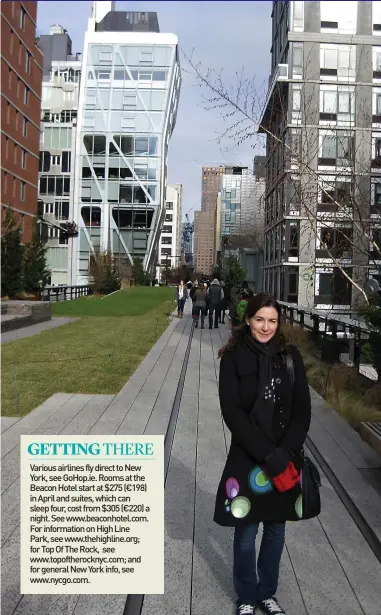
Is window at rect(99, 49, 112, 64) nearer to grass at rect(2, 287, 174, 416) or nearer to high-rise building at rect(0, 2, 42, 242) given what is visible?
high-rise building at rect(0, 2, 42, 242)

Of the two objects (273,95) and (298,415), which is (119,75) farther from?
(298,415)

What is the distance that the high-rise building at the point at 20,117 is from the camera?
115 feet

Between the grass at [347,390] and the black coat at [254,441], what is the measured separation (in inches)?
168

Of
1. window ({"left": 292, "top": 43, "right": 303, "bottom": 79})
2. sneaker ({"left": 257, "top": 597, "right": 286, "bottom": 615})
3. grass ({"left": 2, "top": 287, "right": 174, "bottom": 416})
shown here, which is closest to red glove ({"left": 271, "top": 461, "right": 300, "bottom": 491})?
sneaker ({"left": 257, "top": 597, "right": 286, "bottom": 615})

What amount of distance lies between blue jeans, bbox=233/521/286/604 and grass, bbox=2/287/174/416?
5077mm

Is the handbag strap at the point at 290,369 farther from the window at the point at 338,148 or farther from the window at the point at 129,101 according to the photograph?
the window at the point at 129,101

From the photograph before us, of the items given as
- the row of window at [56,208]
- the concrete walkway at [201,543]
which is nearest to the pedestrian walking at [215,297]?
the concrete walkway at [201,543]

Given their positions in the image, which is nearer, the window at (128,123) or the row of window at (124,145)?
the row of window at (124,145)

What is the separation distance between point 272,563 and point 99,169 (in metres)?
75.2

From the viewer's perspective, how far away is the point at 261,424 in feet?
9.53

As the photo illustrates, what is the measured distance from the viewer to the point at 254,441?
9.32ft

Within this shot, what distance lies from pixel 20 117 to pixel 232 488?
40.2 m

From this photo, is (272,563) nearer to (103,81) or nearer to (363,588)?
(363,588)

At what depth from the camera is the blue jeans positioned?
9.83 ft
